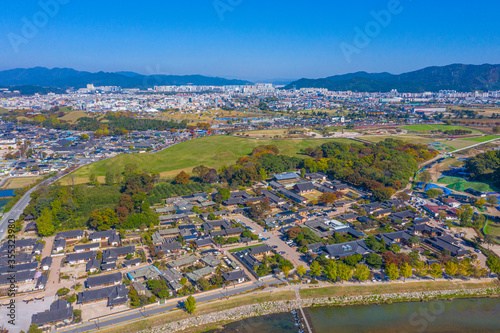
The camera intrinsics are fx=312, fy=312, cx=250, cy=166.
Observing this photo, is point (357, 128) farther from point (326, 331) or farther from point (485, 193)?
point (326, 331)

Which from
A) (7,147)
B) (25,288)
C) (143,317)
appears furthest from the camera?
(7,147)

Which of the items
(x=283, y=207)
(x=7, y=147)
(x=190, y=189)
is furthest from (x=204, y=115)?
(x=283, y=207)

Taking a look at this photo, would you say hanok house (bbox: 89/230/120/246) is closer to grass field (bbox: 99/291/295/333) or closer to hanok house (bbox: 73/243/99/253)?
hanok house (bbox: 73/243/99/253)

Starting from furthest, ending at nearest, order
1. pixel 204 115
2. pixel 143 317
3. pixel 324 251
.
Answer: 1. pixel 204 115
2. pixel 324 251
3. pixel 143 317

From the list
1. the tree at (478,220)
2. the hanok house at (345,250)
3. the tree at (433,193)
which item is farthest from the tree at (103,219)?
the tree at (433,193)

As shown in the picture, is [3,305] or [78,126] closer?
[3,305]

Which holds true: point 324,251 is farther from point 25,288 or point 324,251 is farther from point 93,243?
point 25,288

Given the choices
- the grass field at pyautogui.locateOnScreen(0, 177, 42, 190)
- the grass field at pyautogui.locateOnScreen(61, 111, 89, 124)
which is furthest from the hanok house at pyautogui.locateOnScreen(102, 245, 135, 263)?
the grass field at pyautogui.locateOnScreen(61, 111, 89, 124)
